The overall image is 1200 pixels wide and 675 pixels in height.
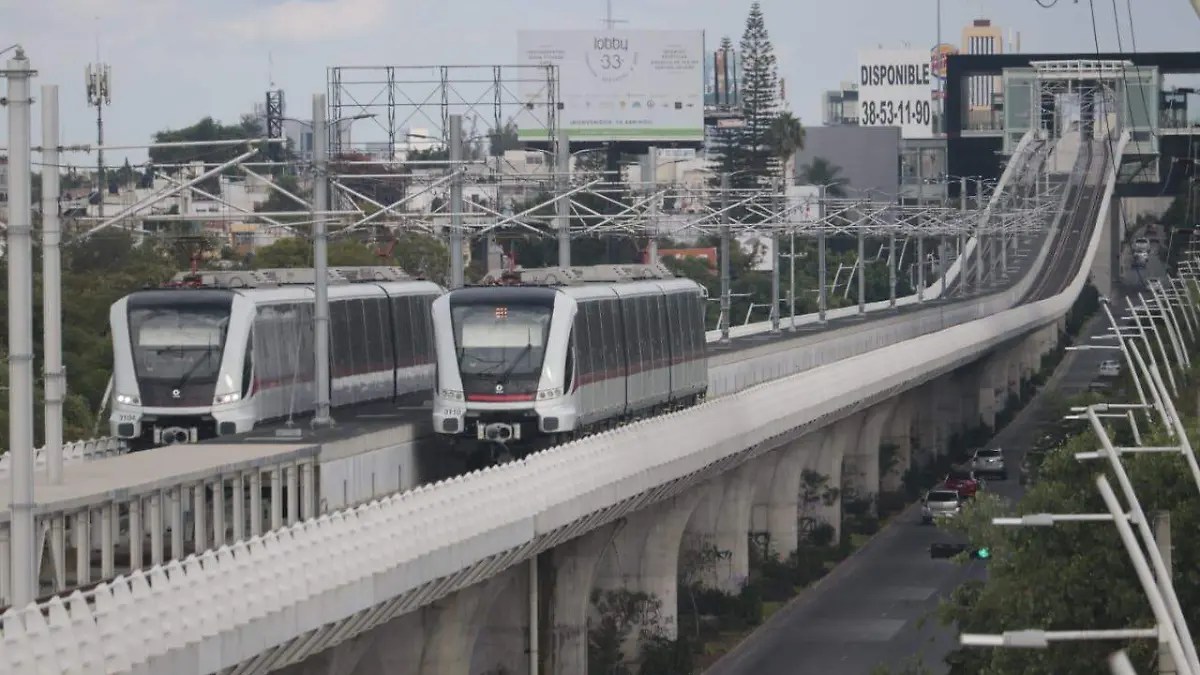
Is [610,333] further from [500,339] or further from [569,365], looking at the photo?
[500,339]

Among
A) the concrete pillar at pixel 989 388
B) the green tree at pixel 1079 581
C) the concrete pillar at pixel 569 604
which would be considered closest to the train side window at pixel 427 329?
the concrete pillar at pixel 569 604

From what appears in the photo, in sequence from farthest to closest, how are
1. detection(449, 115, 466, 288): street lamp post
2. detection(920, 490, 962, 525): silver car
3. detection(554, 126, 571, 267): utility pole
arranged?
detection(920, 490, 962, 525): silver car
detection(554, 126, 571, 267): utility pole
detection(449, 115, 466, 288): street lamp post

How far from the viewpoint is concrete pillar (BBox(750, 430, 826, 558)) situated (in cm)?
6419

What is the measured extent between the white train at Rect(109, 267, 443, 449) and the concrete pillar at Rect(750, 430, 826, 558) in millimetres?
22756

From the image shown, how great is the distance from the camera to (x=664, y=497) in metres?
44.7

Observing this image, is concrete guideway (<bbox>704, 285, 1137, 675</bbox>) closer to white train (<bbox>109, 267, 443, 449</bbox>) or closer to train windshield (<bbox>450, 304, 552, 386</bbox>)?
train windshield (<bbox>450, 304, 552, 386</bbox>)

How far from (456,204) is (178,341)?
9680 millimetres

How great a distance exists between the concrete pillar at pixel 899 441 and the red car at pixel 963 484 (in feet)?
17.3

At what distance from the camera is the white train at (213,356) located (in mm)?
38344

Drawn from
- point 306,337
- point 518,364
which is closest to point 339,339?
point 306,337

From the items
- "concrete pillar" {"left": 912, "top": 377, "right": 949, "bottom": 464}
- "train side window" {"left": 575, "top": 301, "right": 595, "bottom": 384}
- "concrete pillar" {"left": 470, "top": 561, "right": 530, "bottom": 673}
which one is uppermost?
"train side window" {"left": 575, "top": 301, "right": 595, "bottom": 384}

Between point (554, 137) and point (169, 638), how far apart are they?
46.1 metres

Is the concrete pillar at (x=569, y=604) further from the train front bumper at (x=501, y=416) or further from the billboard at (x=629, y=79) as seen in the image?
the billboard at (x=629, y=79)

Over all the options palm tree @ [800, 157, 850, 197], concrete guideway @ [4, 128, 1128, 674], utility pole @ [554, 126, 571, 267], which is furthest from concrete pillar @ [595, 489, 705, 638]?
palm tree @ [800, 157, 850, 197]
